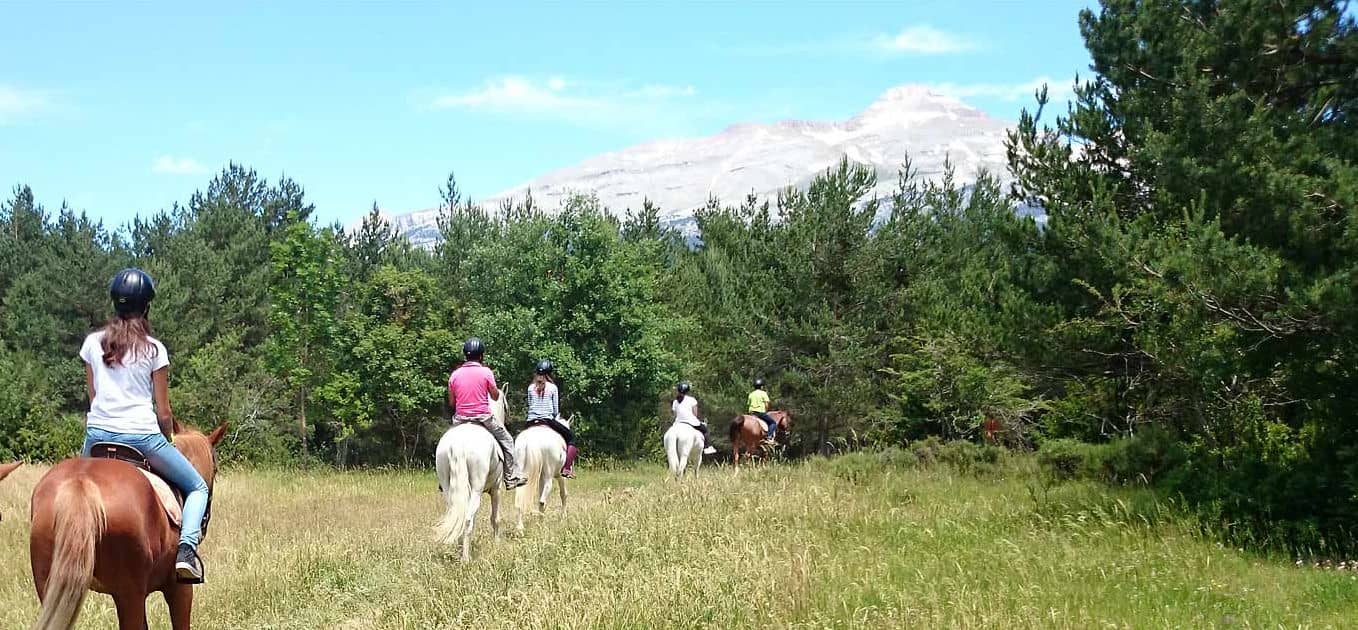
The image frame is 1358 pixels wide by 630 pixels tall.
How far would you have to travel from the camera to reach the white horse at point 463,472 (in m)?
10.6

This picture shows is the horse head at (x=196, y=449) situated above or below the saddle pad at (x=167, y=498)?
above

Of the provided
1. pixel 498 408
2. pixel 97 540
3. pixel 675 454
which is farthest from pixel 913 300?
pixel 97 540

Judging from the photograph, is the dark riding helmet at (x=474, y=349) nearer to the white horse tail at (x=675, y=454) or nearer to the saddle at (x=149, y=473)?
the saddle at (x=149, y=473)

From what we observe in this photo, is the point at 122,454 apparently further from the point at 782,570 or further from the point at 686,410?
the point at 686,410

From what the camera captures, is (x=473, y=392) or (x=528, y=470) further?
(x=528, y=470)

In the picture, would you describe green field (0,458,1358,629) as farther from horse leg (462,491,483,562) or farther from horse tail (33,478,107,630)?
horse tail (33,478,107,630)

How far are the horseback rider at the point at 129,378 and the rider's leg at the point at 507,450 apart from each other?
4740 mm

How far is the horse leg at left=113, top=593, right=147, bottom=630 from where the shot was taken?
621 centimetres

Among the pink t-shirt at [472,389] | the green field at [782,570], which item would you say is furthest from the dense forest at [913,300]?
the pink t-shirt at [472,389]

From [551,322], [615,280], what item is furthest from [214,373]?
[615,280]

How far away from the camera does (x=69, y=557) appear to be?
5715mm

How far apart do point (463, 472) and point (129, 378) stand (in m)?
4.90

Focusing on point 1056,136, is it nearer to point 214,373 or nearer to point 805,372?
point 805,372

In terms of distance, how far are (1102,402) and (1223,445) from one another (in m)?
3.38
